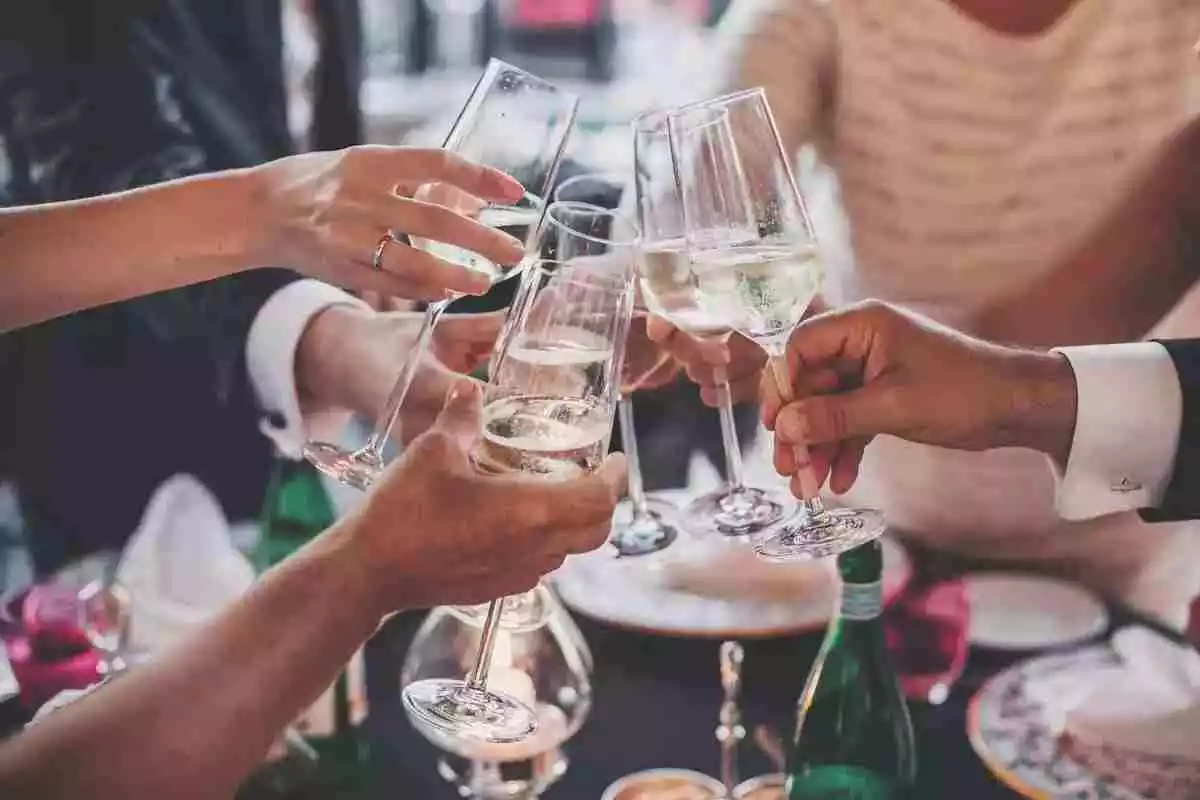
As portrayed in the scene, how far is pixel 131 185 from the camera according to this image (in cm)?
150

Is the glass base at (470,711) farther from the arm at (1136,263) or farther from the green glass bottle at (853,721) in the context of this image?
the arm at (1136,263)

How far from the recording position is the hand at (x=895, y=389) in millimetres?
908

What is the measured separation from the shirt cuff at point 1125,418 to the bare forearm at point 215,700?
0.60 metres

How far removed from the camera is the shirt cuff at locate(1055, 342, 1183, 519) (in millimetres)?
963

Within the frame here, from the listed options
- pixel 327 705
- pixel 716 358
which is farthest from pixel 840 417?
pixel 327 705

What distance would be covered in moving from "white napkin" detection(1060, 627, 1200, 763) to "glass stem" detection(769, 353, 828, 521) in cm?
28

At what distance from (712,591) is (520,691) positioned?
1.08 feet

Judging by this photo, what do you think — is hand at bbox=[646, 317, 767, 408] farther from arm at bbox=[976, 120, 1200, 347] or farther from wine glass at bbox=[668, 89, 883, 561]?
arm at bbox=[976, 120, 1200, 347]

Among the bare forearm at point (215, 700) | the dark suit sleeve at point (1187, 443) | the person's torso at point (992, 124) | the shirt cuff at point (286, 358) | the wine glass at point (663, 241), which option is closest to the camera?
the bare forearm at point (215, 700)

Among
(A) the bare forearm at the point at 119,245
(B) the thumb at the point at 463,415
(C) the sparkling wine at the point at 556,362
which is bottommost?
(B) the thumb at the point at 463,415

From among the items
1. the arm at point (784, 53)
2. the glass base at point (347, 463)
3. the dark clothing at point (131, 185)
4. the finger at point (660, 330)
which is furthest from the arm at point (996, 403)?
the dark clothing at point (131, 185)

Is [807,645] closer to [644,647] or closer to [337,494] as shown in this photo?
[644,647]

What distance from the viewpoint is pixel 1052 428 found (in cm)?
98

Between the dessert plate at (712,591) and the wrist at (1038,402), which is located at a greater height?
the wrist at (1038,402)
